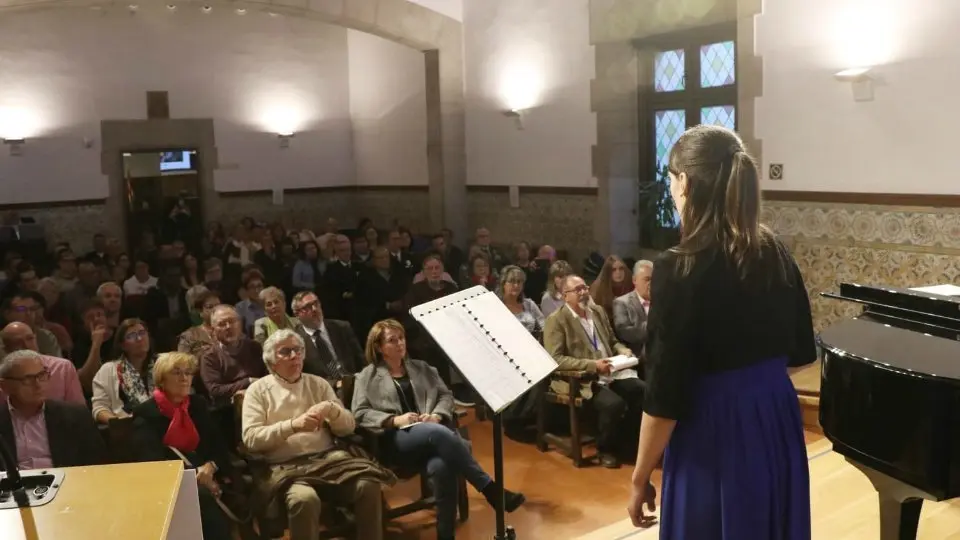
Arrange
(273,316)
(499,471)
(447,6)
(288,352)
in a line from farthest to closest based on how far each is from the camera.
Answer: (447,6) < (273,316) < (288,352) < (499,471)

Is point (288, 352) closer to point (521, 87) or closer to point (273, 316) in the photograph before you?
point (273, 316)

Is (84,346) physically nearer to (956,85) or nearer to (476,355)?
(476,355)

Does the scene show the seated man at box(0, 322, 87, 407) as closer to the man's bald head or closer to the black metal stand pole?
the man's bald head

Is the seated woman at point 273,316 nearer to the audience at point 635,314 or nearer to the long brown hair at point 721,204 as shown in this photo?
the audience at point 635,314

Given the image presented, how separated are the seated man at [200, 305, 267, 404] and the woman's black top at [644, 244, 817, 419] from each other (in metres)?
3.10

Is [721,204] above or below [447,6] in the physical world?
below

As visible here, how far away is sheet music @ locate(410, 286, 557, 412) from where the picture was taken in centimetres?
303

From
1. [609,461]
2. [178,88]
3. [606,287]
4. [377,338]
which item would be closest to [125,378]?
[377,338]

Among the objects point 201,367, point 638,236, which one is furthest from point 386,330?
point 638,236

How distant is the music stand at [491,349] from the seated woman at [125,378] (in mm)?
1833

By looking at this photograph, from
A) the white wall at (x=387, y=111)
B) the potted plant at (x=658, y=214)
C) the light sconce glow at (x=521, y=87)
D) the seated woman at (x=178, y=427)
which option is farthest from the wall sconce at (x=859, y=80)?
the white wall at (x=387, y=111)

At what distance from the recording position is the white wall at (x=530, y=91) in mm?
8602

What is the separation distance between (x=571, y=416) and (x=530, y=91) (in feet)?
16.2

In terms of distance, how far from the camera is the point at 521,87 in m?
9.23
